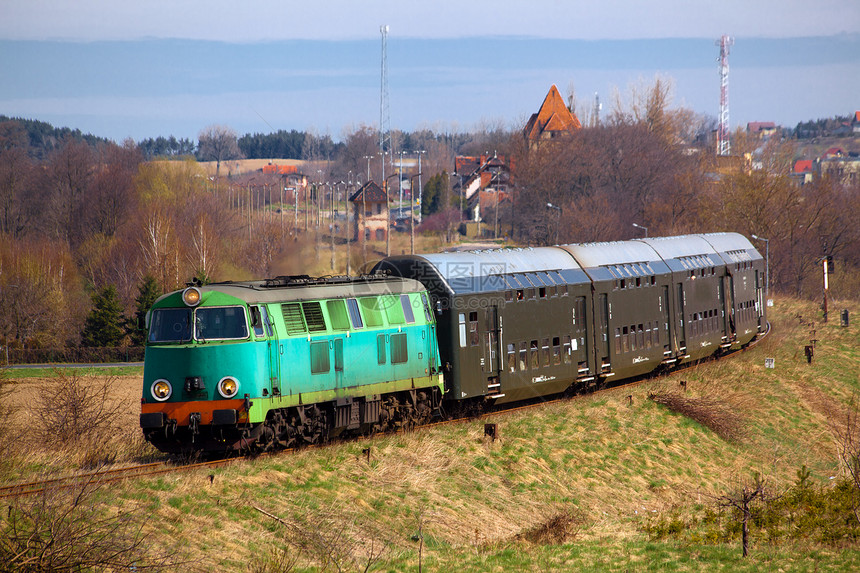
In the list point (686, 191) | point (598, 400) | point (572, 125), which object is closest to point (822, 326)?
point (598, 400)

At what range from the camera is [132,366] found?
166 ft

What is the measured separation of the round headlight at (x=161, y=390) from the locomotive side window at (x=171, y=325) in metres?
0.90

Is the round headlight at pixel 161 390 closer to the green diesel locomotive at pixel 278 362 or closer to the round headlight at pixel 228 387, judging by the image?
the green diesel locomotive at pixel 278 362

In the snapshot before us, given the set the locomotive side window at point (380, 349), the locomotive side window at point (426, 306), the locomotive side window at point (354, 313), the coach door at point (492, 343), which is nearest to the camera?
the locomotive side window at point (354, 313)

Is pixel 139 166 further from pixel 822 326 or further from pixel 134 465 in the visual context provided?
pixel 134 465

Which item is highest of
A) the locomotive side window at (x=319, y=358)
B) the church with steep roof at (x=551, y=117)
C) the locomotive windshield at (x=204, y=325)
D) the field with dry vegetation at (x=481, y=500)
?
the church with steep roof at (x=551, y=117)

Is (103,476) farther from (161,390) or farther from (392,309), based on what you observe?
(392,309)

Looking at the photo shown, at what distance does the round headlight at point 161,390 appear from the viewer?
1728 centimetres

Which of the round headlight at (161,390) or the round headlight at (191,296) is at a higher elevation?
the round headlight at (191,296)

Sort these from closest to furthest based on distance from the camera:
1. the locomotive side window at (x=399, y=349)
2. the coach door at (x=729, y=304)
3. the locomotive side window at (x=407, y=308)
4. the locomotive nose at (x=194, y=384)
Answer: the locomotive nose at (x=194, y=384) → the locomotive side window at (x=399, y=349) → the locomotive side window at (x=407, y=308) → the coach door at (x=729, y=304)

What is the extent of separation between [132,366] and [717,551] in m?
40.8

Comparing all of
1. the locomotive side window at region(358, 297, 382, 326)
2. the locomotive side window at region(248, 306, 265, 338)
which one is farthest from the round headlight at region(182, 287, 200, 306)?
the locomotive side window at region(358, 297, 382, 326)

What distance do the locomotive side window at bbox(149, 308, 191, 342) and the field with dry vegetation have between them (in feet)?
9.41

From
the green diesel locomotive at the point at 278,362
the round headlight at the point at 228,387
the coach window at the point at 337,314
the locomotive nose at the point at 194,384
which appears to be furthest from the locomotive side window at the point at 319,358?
the locomotive nose at the point at 194,384
